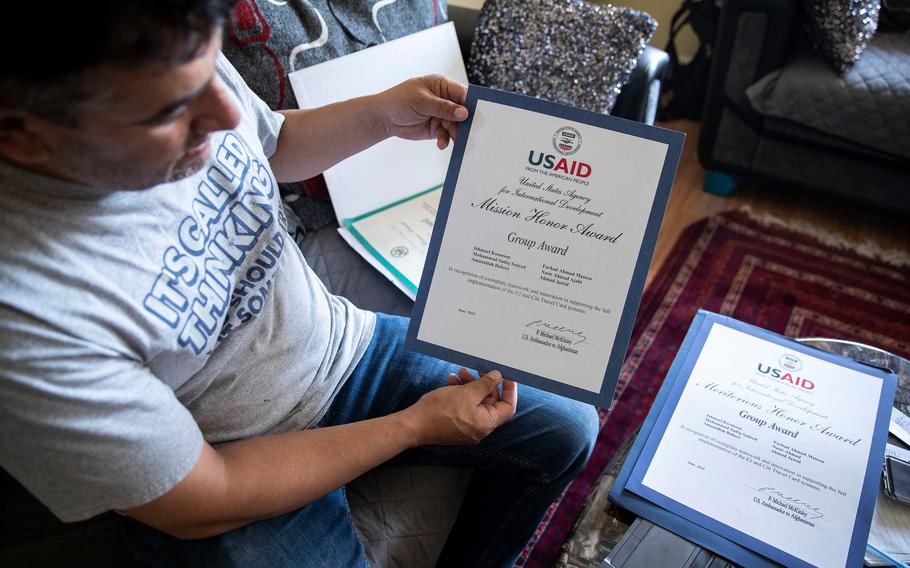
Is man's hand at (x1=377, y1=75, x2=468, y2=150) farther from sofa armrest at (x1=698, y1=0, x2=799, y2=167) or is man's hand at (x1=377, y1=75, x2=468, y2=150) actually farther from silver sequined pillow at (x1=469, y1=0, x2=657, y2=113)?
sofa armrest at (x1=698, y1=0, x2=799, y2=167)

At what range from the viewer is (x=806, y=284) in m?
1.88

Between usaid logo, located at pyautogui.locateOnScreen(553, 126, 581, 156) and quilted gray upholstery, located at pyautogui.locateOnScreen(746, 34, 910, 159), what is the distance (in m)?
1.44

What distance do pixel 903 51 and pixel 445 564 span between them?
2045mm

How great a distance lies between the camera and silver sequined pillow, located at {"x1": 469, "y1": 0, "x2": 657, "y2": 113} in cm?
137

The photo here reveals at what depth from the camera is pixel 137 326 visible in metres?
0.63

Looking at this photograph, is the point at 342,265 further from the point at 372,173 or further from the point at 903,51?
the point at 903,51

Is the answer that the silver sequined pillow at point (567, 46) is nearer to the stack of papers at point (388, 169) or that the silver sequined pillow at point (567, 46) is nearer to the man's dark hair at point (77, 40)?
the stack of papers at point (388, 169)

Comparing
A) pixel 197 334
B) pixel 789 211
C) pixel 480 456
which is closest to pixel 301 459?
pixel 197 334

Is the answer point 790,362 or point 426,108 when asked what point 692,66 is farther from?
point 426,108

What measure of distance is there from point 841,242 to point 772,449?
1.44 m

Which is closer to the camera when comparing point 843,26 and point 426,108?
point 426,108

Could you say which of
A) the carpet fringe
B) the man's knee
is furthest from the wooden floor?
the man's knee

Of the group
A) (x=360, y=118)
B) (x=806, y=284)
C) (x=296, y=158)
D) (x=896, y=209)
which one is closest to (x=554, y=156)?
(x=360, y=118)
